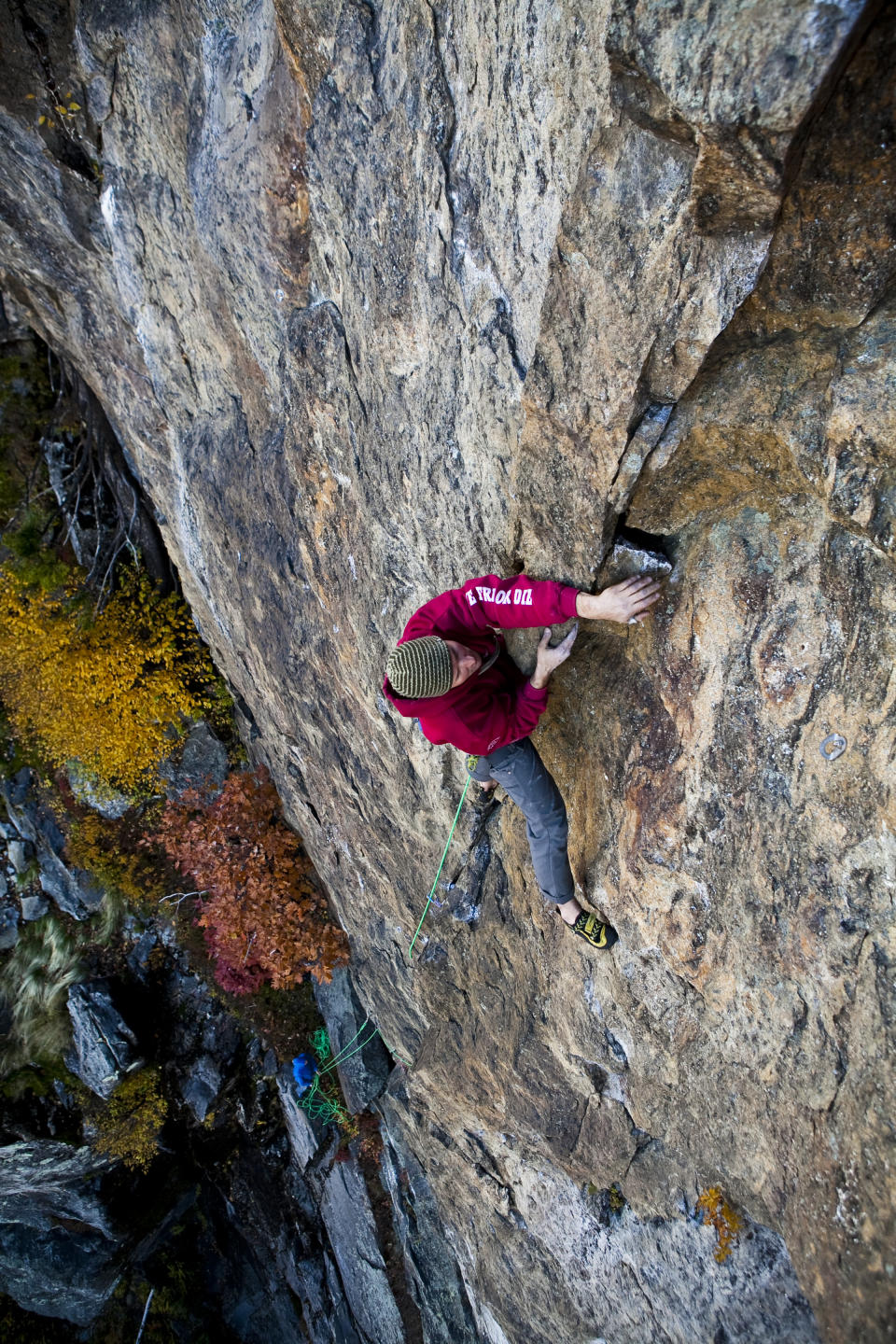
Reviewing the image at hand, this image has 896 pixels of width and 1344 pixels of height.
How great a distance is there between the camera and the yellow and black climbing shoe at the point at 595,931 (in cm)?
444

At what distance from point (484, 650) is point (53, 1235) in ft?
39.2

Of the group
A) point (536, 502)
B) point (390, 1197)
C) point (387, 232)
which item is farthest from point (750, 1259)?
point (390, 1197)

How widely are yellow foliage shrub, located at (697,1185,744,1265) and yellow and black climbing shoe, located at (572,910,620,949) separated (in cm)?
168

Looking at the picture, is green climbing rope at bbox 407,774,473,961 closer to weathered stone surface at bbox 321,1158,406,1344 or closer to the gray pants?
the gray pants

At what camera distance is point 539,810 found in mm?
4566

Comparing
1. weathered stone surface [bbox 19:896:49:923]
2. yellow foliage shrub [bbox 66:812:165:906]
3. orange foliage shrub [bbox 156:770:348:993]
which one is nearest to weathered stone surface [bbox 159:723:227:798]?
orange foliage shrub [bbox 156:770:348:993]

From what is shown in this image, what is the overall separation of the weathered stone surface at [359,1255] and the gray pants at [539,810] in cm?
812

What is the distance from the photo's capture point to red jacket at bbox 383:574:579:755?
12.5 feet

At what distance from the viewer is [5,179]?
637cm

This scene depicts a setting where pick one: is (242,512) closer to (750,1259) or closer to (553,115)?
(553,115)

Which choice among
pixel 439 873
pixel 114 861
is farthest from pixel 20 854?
pixel 439 873

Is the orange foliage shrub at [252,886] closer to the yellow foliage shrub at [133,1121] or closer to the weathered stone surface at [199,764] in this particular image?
the weathered stone surface at [199,764]

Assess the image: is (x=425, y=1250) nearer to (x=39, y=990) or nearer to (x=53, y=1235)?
(x=53, y=1235)

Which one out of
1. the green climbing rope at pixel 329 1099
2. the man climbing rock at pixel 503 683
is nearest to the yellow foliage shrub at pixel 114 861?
the green climbing rope at pixel 329 1099
